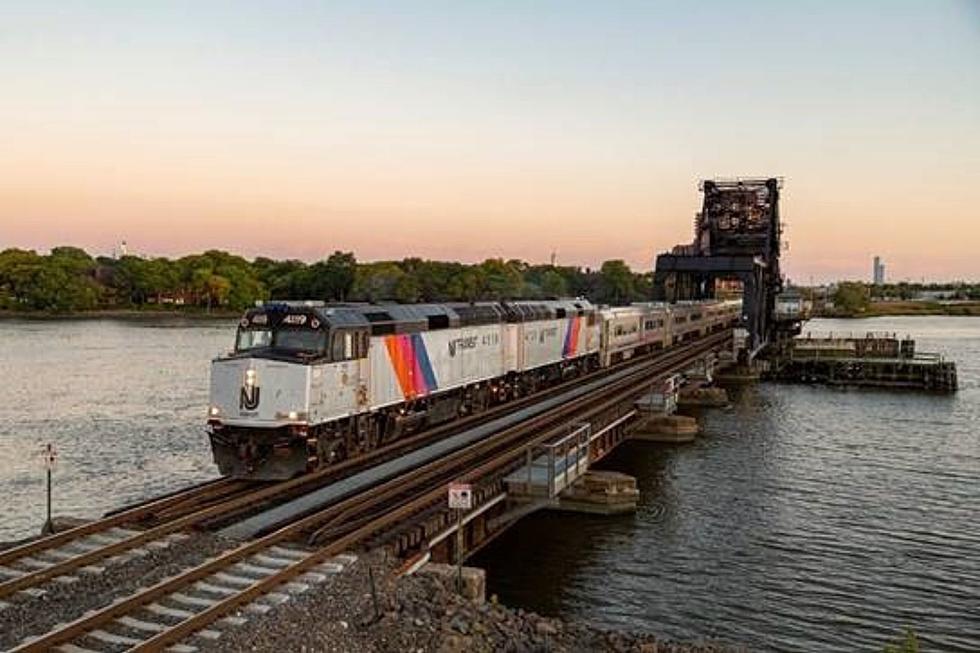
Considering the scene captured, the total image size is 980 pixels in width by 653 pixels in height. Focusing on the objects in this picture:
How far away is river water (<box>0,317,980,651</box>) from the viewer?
23.8 metres

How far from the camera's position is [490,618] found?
15.2m

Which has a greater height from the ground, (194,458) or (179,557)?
(179,557)

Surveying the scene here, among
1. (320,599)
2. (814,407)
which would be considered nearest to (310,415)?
(320,599)

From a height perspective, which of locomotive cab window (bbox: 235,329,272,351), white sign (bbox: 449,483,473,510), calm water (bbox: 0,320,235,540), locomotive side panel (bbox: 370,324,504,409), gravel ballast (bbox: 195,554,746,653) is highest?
locomotive cab window (bbox: 235,329,272,351)

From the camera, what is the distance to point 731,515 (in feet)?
113

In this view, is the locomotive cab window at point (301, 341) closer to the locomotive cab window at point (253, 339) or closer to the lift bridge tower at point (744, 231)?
the locomotive cab window at point (253, 339)

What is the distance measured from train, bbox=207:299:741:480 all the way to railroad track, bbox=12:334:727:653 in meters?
2.64

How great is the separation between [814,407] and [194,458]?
161 ft

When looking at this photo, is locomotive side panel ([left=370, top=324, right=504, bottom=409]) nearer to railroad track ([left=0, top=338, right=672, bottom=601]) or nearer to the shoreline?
railroad track ([left=0, top=338, right=672, bottom=601])

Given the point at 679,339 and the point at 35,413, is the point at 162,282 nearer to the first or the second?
the point at 679,339

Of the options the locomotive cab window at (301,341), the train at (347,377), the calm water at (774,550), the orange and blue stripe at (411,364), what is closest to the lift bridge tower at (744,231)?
the calm water at (774,550)

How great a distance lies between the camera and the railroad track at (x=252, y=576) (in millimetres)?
12609

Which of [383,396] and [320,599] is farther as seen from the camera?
[383,396]

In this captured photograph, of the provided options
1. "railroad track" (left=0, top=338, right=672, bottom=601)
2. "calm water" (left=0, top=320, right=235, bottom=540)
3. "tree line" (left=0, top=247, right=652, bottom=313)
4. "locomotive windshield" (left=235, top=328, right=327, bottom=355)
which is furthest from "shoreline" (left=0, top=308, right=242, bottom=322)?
"railroad track" (left=0, top=338, right=672, bottom=601)
